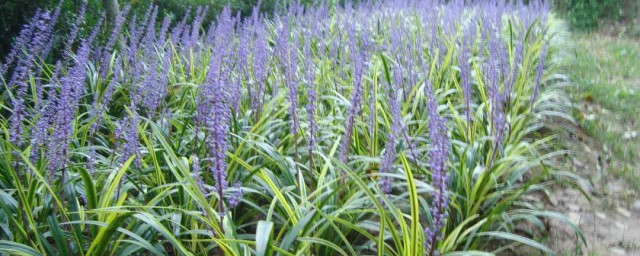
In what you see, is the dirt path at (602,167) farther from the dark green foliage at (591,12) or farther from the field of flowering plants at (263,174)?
the dark green foliage at (591,12)

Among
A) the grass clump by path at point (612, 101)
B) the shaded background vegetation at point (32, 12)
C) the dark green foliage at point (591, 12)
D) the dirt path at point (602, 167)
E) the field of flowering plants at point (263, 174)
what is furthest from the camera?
the dark green foliage at point (591, 12)

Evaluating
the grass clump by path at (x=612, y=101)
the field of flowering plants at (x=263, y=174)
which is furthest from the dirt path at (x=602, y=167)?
the field of flowering plants at (x=263, y=174)

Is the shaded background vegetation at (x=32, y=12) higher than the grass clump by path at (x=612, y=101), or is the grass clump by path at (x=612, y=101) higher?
the shaded background vegetation at (x=32, y=12)

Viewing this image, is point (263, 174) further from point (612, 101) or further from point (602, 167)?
point (612, 101)

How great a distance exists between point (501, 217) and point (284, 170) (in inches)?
42.9

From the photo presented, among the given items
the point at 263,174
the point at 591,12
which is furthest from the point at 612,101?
the point at 591,12

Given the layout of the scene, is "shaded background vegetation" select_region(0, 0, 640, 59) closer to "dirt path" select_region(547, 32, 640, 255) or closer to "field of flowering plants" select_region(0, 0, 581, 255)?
"field of flowering plants" select_region(0, 0, 581, 255)

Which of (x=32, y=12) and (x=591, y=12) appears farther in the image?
(x=591, y=12)

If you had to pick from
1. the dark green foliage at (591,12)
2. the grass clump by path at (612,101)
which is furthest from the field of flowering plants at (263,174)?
the dark green foliage at (591,12)

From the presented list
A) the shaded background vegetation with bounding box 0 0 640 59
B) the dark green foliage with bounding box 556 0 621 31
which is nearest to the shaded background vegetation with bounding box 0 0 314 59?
the shaded background vegetation with bounding box 0 0 640 59

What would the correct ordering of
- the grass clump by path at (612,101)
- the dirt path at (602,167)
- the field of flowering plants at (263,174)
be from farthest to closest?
the grass clump by path at (612,101)
the dirt path at (602,167)
the field of flowering plants at (263,174)

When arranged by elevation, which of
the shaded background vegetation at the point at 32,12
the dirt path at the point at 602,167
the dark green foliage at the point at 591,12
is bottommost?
the dirt path at the point at 602,167

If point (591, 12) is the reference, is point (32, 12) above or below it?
below

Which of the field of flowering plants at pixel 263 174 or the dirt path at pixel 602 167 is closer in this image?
the field of flowering plants at pixel 263 174
